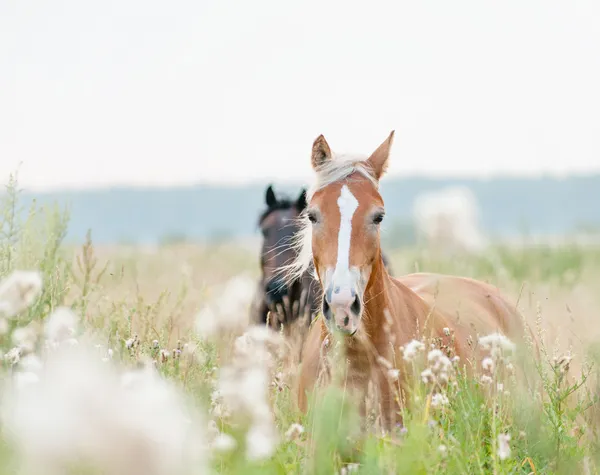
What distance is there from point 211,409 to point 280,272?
3998 millimetres

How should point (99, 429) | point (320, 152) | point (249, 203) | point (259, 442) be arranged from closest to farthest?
1. point (99, 429)
2. point (259, 442)
3. point (320, 152)
4. point (249, 203)

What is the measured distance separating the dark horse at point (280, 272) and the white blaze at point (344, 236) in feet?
9.43

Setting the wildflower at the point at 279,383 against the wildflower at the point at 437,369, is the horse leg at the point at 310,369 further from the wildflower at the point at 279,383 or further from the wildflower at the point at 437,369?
the wildflower at the point at 437,369

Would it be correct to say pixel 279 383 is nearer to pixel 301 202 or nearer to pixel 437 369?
pixel 437 369

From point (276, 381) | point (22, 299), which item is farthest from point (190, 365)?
point (22, 299)

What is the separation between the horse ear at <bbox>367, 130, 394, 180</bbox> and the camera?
485 centimetres

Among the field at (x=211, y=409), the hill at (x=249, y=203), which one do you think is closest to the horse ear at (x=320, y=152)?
the field at (x=211, y=409)

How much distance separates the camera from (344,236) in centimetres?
421

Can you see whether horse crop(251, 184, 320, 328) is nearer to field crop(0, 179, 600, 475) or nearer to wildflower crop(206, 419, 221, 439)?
field crop(0, 179, 600, 475)

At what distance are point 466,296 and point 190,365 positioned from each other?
291cm

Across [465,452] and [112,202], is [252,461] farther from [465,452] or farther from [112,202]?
[112,202]

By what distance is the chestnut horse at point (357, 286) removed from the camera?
401cm

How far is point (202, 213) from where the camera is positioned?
598ft

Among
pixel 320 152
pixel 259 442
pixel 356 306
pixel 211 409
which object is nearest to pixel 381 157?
pixel 320 152
